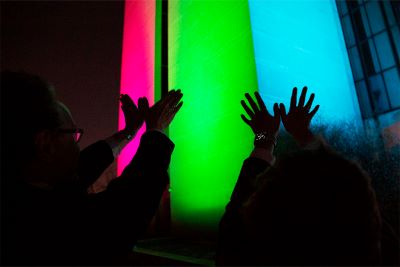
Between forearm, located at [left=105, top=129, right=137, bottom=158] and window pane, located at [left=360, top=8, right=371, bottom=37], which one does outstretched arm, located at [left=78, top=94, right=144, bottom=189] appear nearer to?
forearm, located at [left=105, top=129, right=137, bottom=158]

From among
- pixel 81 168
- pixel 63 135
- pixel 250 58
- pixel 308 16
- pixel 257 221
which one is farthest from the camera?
pixel 308 16

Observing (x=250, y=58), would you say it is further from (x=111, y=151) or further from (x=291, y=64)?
(x=111, y=151)

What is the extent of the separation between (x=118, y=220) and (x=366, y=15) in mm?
4924

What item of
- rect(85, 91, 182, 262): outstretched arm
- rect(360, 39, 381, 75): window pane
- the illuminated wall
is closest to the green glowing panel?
the illuminated wall

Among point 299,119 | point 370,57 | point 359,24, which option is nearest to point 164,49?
point 299,119

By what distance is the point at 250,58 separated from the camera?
1.35m

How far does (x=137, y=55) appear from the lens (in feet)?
8.87

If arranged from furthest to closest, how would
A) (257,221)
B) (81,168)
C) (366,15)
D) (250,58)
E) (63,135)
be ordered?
(366,15)
(250,58)
(81,168)
(63,135)
(257,221)

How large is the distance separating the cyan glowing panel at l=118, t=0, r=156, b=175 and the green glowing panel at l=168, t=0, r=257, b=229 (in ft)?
1.80

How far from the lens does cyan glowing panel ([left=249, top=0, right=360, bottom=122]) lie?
1.37m

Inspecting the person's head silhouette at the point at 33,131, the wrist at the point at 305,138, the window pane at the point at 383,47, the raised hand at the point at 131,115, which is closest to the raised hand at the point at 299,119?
the wrist at the point at 305,138

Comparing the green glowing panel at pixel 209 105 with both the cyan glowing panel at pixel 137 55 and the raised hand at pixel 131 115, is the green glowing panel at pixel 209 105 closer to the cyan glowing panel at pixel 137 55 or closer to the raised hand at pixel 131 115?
the cyan glowing panel at pixel 137 55

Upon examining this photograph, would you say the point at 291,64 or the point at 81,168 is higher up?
the point at 291,64

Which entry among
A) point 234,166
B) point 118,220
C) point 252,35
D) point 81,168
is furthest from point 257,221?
point 252,35
